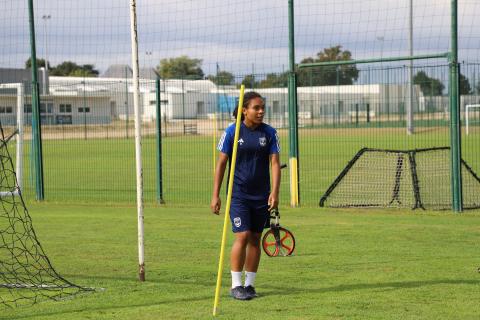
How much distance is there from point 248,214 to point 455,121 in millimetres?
8371

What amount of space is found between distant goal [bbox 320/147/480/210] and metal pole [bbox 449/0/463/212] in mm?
617

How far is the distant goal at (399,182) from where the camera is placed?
674 inches

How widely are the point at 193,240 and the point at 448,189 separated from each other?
728cm

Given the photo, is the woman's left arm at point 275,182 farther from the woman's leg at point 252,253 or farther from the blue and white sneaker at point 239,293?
the blue and white sneaker at point 239,293

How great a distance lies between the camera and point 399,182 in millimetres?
17516

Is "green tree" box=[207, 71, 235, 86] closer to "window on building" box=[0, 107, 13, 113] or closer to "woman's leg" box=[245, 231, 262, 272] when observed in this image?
"woman's leg" box=[245, 231, 262, 272]

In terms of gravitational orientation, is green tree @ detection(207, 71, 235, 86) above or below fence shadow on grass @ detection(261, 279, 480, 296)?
above

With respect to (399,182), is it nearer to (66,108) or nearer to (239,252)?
(239,252)

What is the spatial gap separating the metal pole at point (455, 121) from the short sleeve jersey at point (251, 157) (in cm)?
804

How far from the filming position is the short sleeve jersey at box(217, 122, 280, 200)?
867 centimetres

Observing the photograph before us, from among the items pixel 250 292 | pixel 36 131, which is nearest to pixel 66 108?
pixel 36 131

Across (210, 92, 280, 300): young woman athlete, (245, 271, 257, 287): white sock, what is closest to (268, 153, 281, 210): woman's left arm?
(210, 92, 280, 300): young woman athlete

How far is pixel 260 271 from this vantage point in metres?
10.0

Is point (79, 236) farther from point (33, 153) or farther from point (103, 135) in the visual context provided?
point (103, 135)
